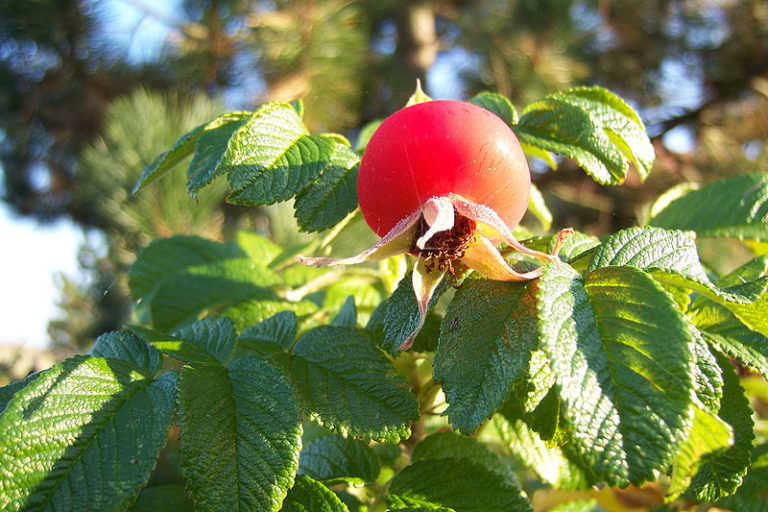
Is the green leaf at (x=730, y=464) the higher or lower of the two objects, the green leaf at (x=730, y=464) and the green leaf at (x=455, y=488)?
the higher

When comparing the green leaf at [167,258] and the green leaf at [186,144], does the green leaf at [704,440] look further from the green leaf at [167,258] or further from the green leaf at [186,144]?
the green leaf at [167,258]

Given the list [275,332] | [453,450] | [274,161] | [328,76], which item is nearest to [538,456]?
[453,450]

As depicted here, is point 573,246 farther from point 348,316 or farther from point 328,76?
point 328,76

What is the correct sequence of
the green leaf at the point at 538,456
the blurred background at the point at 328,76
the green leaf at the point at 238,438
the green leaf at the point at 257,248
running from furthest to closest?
1. the blurred background at the point at 328,76
2. the green leaf at the point at 257,248
3. the green leaf at the point at 538,456
4. the green leaf at the point at 238,438

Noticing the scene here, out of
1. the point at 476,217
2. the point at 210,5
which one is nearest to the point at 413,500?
the point at 476,217

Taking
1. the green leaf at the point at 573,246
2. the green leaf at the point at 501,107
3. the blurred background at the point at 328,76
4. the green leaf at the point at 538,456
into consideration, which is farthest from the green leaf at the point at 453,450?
the blurred background at the point at 328,76

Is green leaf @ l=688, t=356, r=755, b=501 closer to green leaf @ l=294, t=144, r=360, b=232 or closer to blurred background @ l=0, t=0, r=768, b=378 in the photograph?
green leaf @ l=294, t=144, r=360, b=232

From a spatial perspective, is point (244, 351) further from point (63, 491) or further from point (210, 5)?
point (210, 5)
